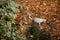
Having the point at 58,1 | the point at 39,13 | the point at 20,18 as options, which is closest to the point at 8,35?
the point at 20,18

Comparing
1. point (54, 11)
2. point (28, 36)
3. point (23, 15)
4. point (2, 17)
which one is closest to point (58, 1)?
point (54, 11)

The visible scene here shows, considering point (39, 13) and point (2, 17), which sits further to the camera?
point (39, 13)

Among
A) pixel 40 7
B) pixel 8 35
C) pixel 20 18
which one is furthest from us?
pixel 40 7

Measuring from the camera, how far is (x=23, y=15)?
4.60 metres

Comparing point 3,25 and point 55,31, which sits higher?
point 3,25

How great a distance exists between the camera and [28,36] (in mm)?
3973

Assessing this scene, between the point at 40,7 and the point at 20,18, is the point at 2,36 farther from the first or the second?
the point at 40,7

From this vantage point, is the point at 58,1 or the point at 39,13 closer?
the point at 39,13

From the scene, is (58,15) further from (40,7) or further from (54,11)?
(40,7)

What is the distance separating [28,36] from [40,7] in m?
1.17

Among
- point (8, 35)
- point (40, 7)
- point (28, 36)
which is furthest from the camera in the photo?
point (40, 7)

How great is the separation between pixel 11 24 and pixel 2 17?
0.79 feet

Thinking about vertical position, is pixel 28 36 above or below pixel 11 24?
below

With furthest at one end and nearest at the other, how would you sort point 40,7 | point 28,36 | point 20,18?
1. point 40,7
2. point 20,18
3. point 28,36
